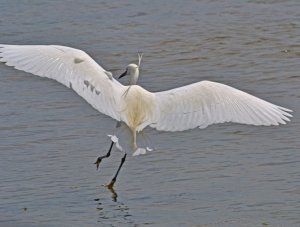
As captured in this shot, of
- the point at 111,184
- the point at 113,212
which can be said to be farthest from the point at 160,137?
the point at 113,212

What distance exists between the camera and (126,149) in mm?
7852

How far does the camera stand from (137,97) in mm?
7738

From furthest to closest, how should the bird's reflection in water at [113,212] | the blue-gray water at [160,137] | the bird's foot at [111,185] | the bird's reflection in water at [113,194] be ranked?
the bird's foot at [111,185]
the bird's reflection in water at [113,194]
the blue-gray water at [160,137]
the bird's reflection in water at [113,212]

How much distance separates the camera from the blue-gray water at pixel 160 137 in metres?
7.62

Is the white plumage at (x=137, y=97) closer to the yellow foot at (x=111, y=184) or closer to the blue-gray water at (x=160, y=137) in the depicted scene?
the yellow foot at (x=111, y=184)

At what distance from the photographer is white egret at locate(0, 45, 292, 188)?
754cm

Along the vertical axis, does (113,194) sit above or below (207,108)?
below

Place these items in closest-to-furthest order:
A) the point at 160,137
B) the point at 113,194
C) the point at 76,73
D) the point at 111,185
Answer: the point at 76,73
the point at 113,194
the point at 111,185
the point at 160,137

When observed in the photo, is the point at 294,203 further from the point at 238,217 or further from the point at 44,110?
the point at 44,110

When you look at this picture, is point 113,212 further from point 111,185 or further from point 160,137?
point 160,137

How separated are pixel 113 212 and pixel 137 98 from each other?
0.85m

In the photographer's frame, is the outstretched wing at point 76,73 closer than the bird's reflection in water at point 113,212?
No

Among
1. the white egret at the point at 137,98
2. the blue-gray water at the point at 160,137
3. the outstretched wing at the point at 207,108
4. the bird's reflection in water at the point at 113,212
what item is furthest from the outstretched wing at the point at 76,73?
the blue-gray water at the point at 160,137

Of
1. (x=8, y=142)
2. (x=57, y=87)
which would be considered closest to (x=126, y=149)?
(x=8, y=142)
